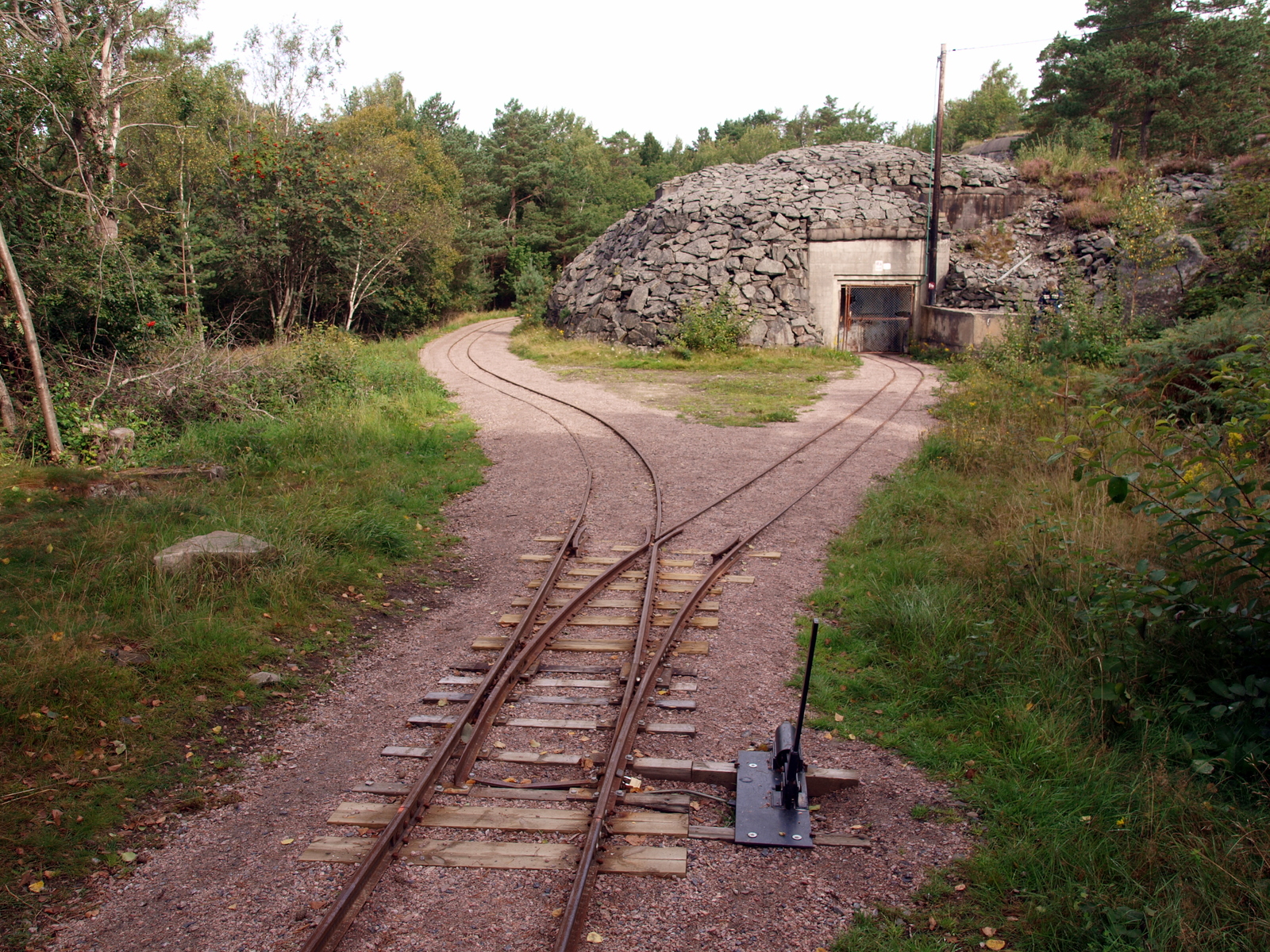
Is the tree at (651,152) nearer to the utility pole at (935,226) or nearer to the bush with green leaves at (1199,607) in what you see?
the utility pole at (935,226)

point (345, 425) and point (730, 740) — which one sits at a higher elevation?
point (345, 425)

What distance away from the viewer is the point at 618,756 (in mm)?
4598

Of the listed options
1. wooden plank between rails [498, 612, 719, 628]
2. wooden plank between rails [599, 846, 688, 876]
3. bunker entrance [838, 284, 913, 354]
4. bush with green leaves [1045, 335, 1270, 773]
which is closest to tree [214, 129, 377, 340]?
bunker entrance [838, 284, 913, 354]

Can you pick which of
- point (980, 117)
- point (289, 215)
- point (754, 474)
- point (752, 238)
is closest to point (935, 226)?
point (752, 238)

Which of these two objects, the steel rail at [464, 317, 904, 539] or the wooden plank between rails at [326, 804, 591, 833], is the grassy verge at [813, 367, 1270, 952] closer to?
the wooden plank between rails at [326, 804, 591, 833]

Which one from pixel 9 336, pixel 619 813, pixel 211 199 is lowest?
pixel 619 813

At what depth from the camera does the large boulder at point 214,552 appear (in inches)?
266

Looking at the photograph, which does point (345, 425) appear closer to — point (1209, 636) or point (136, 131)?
point (1209, 636)

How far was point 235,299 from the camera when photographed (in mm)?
28453

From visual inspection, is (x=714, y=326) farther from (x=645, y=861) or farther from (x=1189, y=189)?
(x=645, y=861)

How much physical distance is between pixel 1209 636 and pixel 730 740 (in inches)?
113

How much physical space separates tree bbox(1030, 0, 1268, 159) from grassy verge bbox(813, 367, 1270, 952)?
2956cm

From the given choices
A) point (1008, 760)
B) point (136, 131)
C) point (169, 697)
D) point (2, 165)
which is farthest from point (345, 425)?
point (136, 131)

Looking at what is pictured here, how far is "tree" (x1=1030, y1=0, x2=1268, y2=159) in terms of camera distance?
30.0m
